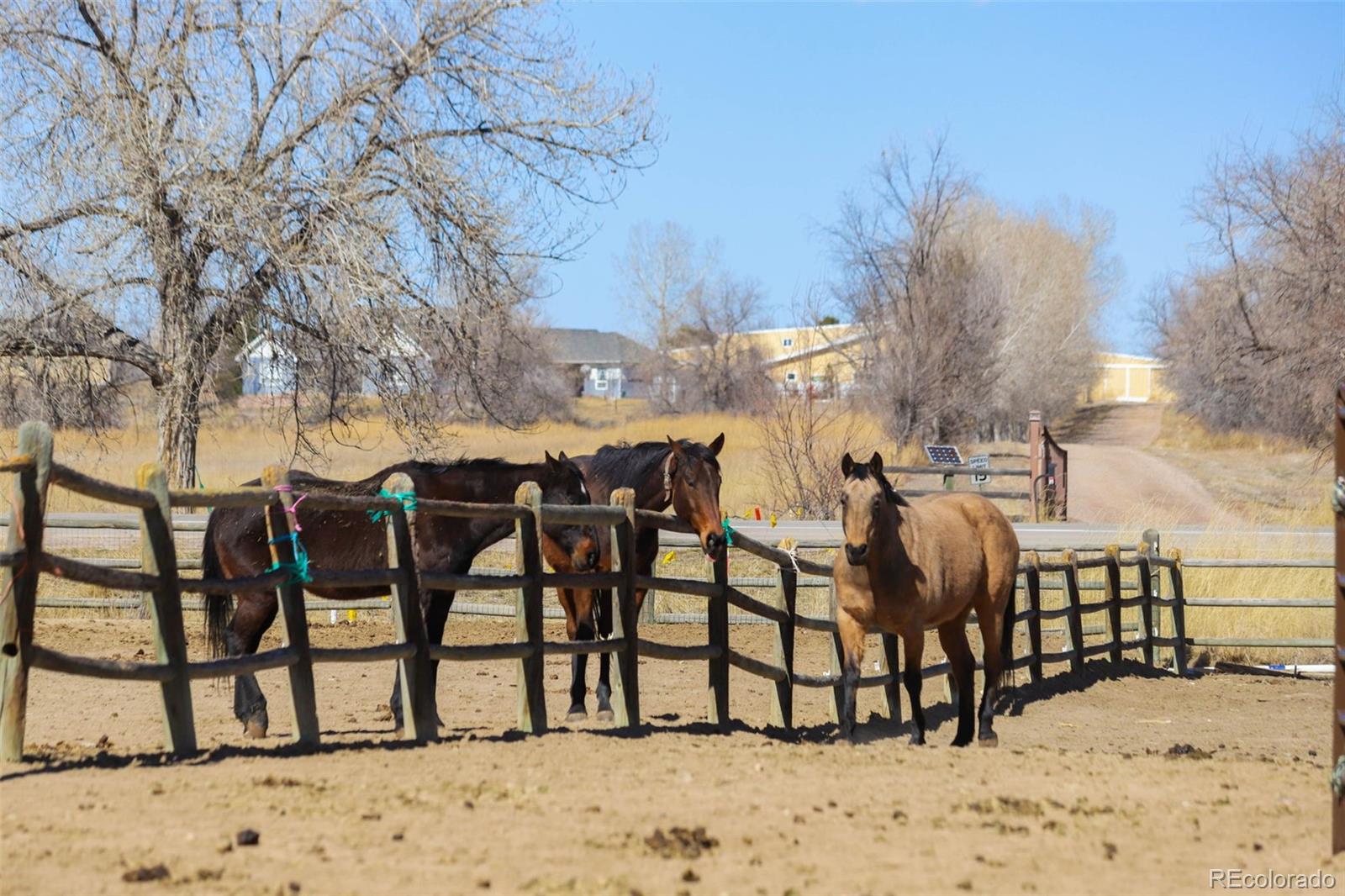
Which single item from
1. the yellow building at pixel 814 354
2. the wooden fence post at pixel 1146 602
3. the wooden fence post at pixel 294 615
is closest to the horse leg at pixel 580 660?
the wooden fence post at pixel 294 615

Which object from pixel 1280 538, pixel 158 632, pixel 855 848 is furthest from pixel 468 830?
pixel 1280 538

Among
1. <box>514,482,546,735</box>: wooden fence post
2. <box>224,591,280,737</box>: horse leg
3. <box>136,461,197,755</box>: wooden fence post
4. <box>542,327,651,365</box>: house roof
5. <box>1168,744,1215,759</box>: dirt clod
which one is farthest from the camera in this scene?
<box>542,327,651,365</box>: house roof

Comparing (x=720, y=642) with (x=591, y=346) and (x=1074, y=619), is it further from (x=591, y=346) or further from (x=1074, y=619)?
(x=591, y=346)

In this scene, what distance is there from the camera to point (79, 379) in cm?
1531

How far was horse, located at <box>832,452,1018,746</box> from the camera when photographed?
8555mm

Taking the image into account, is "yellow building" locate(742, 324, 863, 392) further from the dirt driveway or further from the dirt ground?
the dirt ground

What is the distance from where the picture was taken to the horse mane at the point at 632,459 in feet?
32.3

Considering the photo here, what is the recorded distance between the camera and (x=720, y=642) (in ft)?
29.7

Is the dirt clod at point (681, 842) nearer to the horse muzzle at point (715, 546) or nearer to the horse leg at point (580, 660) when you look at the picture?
the horse muzzle at point (715, 546)

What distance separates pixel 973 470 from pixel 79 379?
16.5 meters

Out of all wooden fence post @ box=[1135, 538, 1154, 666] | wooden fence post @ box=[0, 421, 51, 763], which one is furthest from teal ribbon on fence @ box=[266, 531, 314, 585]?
wooden fence post @ box=[1135, 538, 1154, 666]

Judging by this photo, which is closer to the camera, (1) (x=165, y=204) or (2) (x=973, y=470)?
(1) (x=165, y=204)

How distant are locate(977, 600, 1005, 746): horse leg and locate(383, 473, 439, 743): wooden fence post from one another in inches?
162

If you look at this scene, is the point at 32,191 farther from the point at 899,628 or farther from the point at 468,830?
the point at 468,830
